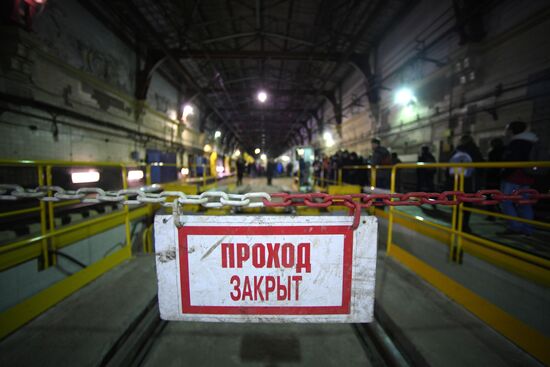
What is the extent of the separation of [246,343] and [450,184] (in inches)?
222

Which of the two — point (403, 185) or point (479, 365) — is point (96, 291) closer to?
point (479, 365)

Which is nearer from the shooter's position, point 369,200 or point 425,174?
point 369,200

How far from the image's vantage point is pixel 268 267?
3.07 ft

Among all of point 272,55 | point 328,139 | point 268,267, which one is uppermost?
point 272,55

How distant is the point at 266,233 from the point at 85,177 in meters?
9.05

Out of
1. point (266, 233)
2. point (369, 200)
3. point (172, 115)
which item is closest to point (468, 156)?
point (369, 200)

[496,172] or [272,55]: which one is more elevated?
[272,55]

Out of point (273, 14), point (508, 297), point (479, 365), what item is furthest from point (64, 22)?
point (508, 297)

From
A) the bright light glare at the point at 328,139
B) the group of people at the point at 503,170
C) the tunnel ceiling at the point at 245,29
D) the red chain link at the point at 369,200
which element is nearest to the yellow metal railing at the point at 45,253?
the red chain link at the point at 369,200

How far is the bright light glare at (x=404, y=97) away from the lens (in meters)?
8.26

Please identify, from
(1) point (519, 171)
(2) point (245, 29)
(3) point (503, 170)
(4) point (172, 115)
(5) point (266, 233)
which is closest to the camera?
(5) point (266, 233)

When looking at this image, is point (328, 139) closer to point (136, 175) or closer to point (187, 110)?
point (187, 110)

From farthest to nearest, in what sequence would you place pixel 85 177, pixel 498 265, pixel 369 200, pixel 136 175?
pixel 136 175
pixel 85 177
pixel 498 265
pixel 369 200

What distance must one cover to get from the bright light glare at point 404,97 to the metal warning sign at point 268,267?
9670 millimetres
